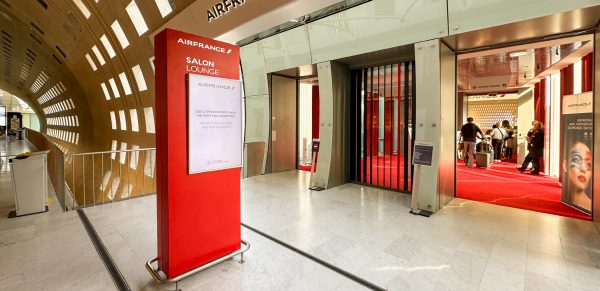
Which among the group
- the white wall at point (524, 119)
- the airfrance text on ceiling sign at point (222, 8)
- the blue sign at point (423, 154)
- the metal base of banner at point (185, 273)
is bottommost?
the metal base of banner at point (185, 273)

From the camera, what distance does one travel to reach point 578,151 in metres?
4.55

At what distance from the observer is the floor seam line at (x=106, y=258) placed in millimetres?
2453

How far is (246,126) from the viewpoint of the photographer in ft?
25.8

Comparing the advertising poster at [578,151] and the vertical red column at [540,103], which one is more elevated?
the vertical red column at [540,103]

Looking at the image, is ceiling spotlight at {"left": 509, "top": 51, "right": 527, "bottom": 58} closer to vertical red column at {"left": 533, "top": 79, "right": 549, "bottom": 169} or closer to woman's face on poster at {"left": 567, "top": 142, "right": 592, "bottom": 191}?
woman's face on poster at {"left": 567, "top": 142, "right": 592, "bottom": 191}

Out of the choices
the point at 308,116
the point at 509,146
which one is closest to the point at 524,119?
the point at 509,146

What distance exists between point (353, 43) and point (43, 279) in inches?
215

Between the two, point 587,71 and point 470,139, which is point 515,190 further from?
point 470,139

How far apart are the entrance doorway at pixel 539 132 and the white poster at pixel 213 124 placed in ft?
15.8

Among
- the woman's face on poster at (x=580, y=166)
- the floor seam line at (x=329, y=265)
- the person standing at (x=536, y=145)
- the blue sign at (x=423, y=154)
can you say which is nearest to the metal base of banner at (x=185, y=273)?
the floor seam line at (x=329, y=265)

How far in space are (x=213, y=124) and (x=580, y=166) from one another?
19.0ft

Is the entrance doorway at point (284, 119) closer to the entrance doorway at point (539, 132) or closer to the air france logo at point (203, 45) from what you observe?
the entrance doorway at point (539, 132)

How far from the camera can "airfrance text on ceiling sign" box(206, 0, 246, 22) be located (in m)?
4.73

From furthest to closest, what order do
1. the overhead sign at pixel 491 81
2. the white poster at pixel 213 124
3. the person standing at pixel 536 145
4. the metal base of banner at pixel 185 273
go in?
the overhead sign at pixel 491 81 → the person standing at pixel 536 145 → the white poster at pixel 213 124 → the metal base of banner at pixel 185 273
